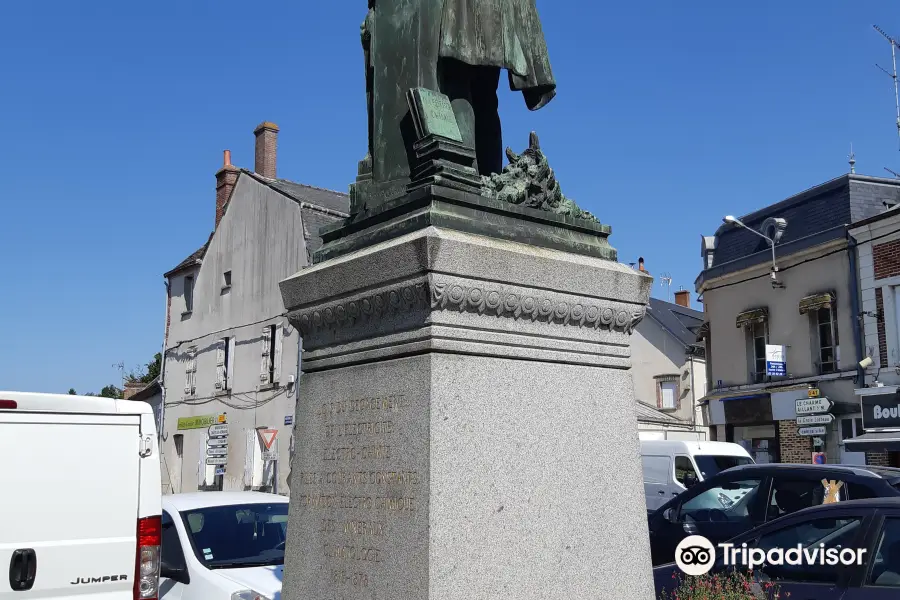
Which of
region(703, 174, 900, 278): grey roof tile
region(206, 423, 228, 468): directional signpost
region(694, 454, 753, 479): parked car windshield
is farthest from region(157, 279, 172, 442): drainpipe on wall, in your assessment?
region(694, 454, 753, 479): parked car windshield

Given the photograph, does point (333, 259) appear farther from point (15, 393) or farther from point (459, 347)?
point (15, 393)

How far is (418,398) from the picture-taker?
3.87 meters

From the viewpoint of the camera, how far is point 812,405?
1013 inches

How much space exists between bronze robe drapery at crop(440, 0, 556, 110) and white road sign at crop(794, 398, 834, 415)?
22.8 meters

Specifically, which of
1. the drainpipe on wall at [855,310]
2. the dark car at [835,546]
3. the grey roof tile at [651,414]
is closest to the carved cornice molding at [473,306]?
the dark car at [835,546]

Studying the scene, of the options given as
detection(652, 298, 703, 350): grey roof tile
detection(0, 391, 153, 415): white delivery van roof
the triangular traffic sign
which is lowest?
detection(0, 391, 153, 415): white delivery van roof

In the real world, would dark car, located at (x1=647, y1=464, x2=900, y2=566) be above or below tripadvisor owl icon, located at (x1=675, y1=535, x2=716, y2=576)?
above

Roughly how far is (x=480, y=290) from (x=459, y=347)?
0.85 ft

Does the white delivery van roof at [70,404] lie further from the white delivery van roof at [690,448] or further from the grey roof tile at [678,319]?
the grey roof tile at [678,319]

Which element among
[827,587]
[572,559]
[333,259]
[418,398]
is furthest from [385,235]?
[827,587]

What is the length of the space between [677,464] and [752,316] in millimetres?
11007

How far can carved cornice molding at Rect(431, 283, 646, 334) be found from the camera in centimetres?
387

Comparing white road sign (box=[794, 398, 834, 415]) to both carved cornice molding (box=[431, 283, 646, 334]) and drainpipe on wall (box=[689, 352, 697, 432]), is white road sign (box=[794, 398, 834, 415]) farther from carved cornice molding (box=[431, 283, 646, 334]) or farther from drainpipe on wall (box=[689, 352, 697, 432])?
carved cornice molding (box=[431, 283, 646, 334])

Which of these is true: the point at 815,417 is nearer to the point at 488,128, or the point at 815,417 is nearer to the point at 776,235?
the point at 776,235
